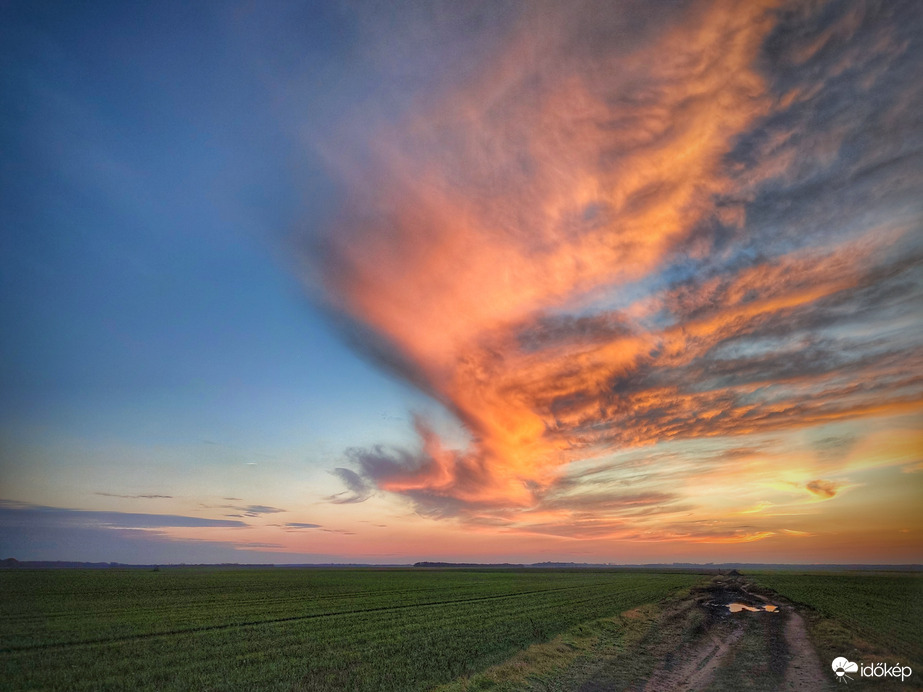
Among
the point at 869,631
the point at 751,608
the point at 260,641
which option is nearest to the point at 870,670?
the point at 869,631

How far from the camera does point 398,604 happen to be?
41.5m

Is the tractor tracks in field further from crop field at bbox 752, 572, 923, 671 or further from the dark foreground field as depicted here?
crop field at bbox 752, 572, 923, 671

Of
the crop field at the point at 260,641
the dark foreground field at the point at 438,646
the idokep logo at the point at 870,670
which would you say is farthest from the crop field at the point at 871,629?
the crop field at the point at 260,641

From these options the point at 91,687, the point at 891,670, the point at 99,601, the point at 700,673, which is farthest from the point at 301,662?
→ the point at 99,601

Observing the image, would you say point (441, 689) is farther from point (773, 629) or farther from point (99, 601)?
point (99, 601)

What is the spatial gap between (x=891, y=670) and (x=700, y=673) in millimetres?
6827

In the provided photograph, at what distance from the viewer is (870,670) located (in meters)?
17.2

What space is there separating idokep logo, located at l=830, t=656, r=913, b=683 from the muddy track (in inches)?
18.0

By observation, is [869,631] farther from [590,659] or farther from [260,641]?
[260,641]

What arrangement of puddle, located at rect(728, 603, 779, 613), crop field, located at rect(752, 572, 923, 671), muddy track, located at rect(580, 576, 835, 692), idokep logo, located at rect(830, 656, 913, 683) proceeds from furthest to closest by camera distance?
puddle, located at rect(728, 603, 779, 613) < crop field, located at rect(752, 572, 923, 671) < idokep logo, located at rect(830, 656, 913, 683) < muddy track, located at rect(580, 576, 835, 692)

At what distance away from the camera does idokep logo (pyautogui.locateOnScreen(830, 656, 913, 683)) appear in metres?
16.4

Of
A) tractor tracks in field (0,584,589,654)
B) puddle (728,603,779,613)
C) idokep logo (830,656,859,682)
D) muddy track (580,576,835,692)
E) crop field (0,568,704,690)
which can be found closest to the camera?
muddy track (580,576,835,692)

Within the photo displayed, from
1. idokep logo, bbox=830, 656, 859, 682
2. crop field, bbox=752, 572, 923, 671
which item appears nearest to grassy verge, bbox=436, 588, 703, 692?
idokep logo, bbox=830, 656, 859, 682

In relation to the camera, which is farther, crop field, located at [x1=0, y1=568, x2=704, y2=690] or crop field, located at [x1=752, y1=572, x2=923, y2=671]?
crop field, located at [x1=752, y1=572, x2=923, y2=671]
